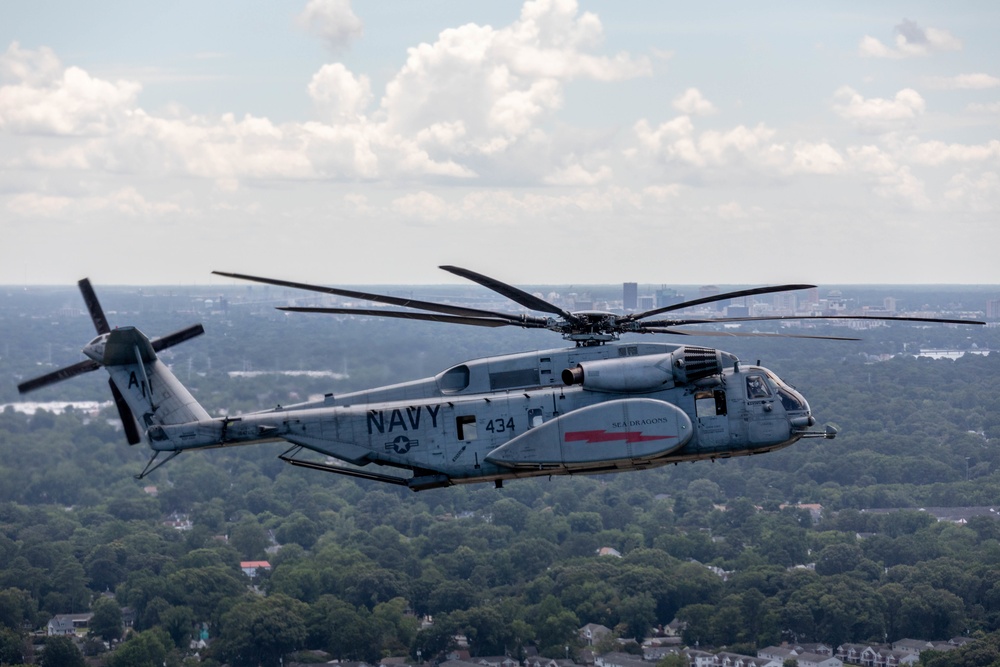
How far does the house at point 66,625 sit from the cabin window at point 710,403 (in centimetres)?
9173

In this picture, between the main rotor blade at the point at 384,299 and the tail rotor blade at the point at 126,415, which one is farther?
the tail rotor blade at the point at 126,415

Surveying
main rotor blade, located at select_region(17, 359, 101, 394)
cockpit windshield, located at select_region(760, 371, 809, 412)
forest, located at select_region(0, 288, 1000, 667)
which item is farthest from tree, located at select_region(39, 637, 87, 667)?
cockpit windshield, located at select_region(760, 371, 809, 412)

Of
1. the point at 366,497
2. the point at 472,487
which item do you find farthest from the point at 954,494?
the point at 366,497

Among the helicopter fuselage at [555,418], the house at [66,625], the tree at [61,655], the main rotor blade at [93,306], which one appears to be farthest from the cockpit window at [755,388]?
the house at [66,625]

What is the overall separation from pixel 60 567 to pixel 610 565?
46119 millimetres

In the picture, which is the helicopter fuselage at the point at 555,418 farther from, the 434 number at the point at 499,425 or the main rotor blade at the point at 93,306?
the main rotor blade at the point at 93,306

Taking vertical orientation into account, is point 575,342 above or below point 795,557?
above

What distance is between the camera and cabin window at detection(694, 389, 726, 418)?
37.4m

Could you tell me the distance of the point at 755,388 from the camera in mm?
37688

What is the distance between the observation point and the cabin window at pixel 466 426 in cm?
3731

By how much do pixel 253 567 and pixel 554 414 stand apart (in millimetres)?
106412

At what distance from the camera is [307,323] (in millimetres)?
171875

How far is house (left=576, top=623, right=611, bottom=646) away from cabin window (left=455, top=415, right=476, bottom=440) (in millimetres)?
76562

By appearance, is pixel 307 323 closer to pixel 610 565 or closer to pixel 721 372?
pixel 610 565
